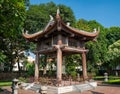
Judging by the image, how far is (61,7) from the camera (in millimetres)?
42719

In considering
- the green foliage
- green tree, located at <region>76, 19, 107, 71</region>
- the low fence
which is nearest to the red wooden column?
green tree, located at <region>76, 19, 107, 71</region>

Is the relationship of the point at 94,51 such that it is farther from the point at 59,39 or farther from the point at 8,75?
the point at 59,39

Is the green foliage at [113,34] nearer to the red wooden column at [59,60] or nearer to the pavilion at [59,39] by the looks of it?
the pavilion at [59,39]

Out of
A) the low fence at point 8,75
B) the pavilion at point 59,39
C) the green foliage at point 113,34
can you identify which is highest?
the green foliage at point 113,34

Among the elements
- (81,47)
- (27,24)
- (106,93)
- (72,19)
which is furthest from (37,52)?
(72,19)

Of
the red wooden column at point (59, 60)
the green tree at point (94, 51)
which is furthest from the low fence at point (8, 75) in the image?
the red wooden column at point (59, 60)

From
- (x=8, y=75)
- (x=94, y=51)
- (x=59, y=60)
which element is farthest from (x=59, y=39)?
(x=8, y=75)

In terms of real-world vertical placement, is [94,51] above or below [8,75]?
above

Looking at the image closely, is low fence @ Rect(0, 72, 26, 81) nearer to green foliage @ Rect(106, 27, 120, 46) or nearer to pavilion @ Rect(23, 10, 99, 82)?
pavilion @ Rect(23, 10, 99, 82)

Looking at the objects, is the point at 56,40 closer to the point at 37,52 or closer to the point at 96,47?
the point at 37,52

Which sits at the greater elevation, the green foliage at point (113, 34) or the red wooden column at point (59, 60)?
the green foliage at point (113, 34)

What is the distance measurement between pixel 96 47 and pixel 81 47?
58.6 ft

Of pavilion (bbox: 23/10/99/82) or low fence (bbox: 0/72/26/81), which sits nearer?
pavilion (bbox: 23/10/99/82)

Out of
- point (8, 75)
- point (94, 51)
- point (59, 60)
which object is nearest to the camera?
point (59, 60)
